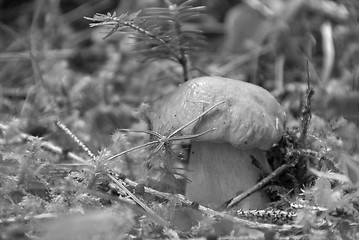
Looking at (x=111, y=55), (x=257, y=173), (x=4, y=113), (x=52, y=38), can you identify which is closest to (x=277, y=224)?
(x=257, y=173)

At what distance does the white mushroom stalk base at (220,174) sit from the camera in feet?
4.88

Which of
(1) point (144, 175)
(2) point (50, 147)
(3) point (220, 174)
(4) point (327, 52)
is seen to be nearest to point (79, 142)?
(2) point (50, 147)

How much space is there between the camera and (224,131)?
4.40ft

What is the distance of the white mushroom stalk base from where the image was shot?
4.88ft

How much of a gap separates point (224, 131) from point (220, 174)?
0.22 meters

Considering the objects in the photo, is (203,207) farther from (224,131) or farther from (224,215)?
(224,131)

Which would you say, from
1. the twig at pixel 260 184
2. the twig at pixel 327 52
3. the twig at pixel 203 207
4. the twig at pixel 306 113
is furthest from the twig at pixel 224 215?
the twig at pixel 327 52

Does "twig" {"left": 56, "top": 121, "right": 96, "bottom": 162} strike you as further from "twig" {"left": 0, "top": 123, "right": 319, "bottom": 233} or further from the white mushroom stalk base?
the white mushroom stalk base

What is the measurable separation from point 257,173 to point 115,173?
1.53 feet

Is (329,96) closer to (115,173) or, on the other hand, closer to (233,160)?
(233,160)

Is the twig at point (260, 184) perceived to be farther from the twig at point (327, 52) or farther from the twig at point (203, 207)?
the twig at point (327, 52)

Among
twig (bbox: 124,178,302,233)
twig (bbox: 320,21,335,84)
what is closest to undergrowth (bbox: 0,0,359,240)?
twig (bbox: 124,178,302,233)

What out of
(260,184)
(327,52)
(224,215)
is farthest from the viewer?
(327,52)

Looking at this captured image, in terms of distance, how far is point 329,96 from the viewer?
2.34m
